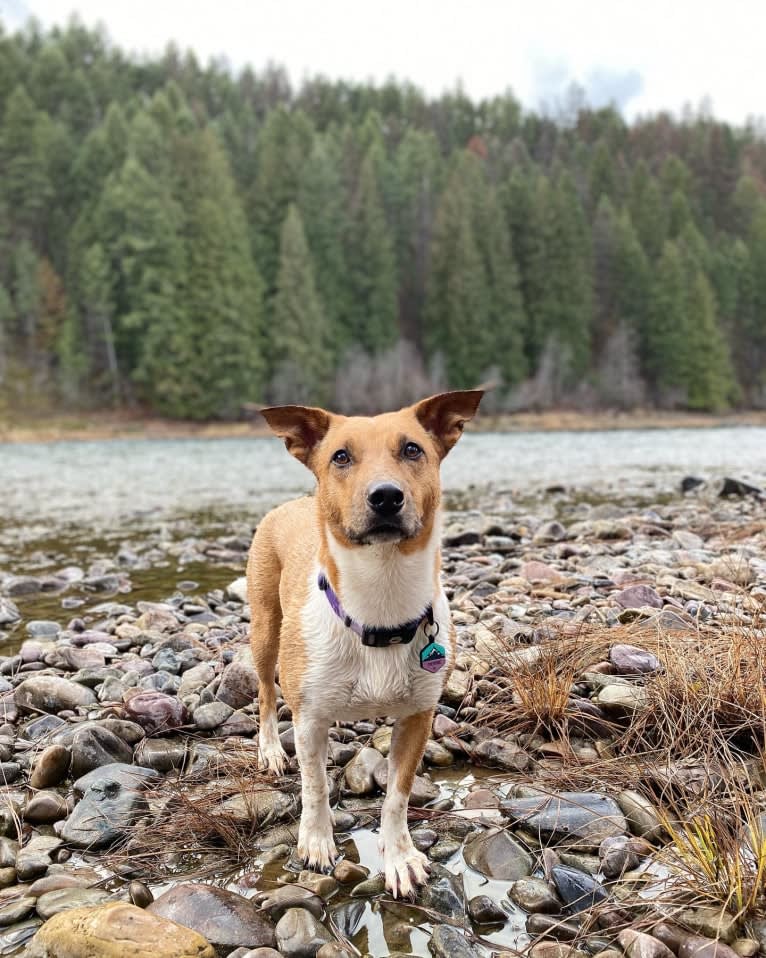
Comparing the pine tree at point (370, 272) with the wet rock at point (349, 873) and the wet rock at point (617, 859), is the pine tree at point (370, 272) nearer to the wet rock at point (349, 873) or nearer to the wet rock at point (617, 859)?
the wet rock at point (349, 873)

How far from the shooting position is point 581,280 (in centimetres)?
6700

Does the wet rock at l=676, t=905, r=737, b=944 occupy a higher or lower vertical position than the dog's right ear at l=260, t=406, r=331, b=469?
lower

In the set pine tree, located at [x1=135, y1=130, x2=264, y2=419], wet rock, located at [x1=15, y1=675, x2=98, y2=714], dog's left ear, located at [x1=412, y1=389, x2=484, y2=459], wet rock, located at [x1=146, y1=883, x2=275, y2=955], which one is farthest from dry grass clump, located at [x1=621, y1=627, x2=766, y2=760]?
pine tree, located at [x1=135, y1=130, x2=264, y2=419]

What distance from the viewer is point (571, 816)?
9.88 ft

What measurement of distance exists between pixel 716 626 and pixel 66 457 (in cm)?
2757

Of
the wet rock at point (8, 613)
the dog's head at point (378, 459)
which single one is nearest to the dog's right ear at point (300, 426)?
the dog's head at point (378, 459)

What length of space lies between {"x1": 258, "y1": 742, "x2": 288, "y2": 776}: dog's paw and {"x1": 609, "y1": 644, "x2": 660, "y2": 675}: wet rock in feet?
6.05

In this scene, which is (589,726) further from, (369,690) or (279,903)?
(279,903)

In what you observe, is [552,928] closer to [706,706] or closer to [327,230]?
[706,706]

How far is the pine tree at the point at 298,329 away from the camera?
53.6 meters

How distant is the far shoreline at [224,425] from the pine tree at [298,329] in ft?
24.1

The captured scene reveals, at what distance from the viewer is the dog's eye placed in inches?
120

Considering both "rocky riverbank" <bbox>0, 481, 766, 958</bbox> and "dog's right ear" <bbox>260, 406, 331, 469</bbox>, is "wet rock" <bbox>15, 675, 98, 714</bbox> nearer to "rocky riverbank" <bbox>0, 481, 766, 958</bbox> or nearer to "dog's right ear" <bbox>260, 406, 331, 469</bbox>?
"rocky riverbank" <bbox>0, 481, 766, 958</bbox>

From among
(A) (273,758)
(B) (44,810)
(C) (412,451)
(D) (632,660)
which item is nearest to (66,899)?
(B) (44,810)
